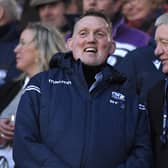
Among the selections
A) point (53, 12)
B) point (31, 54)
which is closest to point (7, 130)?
point (31, 54)

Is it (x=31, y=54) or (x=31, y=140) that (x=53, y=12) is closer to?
(x=31, y=54)

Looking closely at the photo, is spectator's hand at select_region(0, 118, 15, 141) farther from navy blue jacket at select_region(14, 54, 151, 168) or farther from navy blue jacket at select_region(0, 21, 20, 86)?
navy blue jacket at select_region(0, 21, 20, 86)

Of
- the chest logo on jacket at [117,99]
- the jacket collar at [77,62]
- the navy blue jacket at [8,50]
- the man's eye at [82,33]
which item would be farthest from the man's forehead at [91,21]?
the navy blue jacket at [8,50]

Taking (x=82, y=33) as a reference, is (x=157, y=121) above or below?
below

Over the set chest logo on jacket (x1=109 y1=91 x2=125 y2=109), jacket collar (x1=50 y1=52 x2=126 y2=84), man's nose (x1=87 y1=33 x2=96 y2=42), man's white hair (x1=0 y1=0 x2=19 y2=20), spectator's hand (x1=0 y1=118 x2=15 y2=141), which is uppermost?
man's nose (x1=87 y1=33 x2=96 y2=42)

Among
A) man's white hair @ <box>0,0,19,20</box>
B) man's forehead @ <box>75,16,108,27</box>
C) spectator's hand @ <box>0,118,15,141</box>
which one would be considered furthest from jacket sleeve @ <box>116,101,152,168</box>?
man's white hair @ <box>0,0,19,20</box>

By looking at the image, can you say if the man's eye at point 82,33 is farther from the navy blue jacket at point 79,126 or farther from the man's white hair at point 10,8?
the man's white hair at point 10,8

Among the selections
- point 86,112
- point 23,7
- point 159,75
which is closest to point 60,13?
point 23,7

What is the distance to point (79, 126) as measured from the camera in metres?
4.96

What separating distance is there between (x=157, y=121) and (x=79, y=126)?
2.03 ft

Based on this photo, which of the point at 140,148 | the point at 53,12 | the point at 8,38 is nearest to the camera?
the point at 140,148

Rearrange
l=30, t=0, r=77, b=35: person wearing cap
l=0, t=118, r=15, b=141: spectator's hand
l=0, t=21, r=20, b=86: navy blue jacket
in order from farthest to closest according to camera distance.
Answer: l=30, t=0, r=77, b=35: person wearing cap → l=0, t=21, r=20, b=86: navy blue jacket → l=0, t=118, r=15, b=141: spectator's hand

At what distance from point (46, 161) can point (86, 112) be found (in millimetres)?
437

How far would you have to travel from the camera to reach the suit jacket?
511 centimetres
